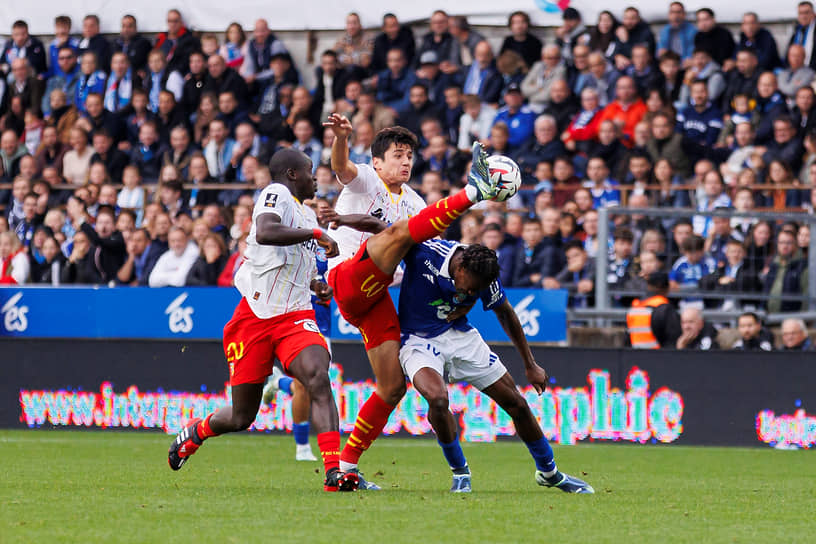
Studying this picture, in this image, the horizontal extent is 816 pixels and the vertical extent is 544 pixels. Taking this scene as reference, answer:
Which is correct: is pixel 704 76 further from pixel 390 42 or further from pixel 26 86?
pixel 26 86

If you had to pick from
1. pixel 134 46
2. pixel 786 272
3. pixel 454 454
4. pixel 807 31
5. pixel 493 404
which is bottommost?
pixel 493 404

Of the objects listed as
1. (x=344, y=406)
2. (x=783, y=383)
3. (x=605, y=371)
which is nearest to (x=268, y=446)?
(x=344, y=406)

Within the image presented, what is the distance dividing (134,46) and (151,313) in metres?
7.72

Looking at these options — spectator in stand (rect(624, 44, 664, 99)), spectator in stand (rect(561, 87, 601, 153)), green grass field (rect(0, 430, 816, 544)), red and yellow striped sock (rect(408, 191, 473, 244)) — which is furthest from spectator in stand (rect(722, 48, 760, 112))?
red and yellow striped sock (rect(408, 191, 473, 244))

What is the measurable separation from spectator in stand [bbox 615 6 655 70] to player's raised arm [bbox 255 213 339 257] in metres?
11.2

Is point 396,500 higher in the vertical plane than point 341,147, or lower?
lower

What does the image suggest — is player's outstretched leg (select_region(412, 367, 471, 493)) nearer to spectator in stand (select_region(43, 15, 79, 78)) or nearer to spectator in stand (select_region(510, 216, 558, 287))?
spectator in stand (select_region(510, 216, 558, 287))

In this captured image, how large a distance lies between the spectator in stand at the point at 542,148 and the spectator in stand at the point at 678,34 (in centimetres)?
203

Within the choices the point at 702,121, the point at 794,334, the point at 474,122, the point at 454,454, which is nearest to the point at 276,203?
the point at 454,454

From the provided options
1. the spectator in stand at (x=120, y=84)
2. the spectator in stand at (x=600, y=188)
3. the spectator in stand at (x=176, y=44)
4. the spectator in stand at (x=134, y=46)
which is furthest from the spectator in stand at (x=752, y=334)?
the spectator in stand at (x=134, y=46)

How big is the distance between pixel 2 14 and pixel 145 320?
10076mm

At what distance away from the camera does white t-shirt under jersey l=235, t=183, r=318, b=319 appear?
875 cm

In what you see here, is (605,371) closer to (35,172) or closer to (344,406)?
(344,406)

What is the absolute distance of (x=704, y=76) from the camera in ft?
59.0
